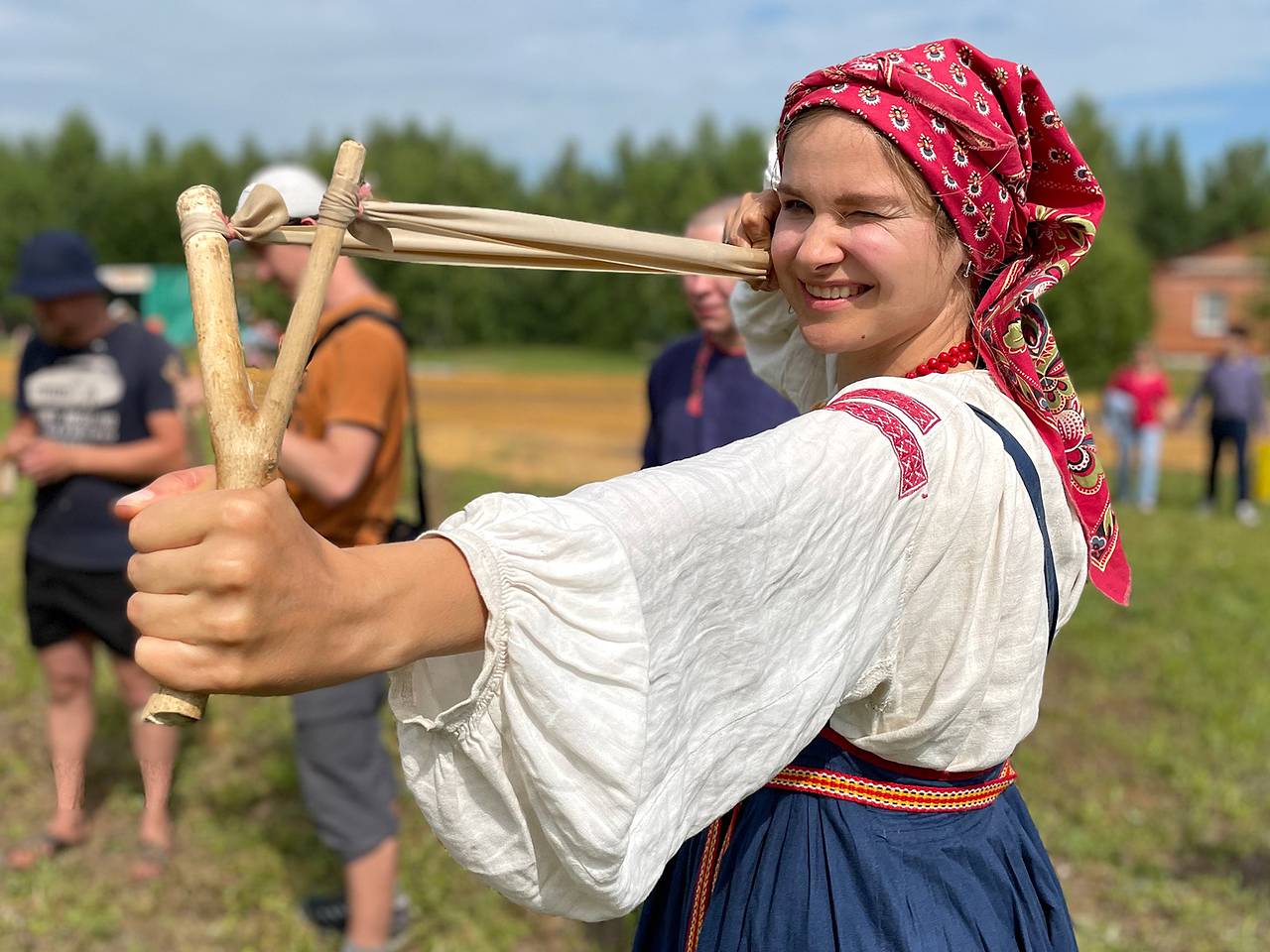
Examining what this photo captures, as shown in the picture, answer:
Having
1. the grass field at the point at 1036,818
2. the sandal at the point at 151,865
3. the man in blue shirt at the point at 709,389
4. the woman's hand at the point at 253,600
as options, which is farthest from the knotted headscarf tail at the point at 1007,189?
the sandal at the point at 151,865

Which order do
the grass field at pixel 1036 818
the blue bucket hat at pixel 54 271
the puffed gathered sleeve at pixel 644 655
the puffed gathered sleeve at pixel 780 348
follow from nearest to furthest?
the puffed gathered sleeve at pixel 644 655
the puffed gathered sleeve at pixel 780 348
the grass field at pixel 1036 818
the blue bucket hat at pixel 54 271

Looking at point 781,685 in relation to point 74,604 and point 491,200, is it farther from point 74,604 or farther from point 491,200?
point 491,200

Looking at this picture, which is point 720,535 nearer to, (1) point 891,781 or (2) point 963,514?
(2) point 963,514

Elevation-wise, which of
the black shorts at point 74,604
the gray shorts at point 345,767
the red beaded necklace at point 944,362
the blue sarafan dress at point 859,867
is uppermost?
the red beaded necklace at point 944,362

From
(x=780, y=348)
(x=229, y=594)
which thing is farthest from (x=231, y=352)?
(x=780, y=348)

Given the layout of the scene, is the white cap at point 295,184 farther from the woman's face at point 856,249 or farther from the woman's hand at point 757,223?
the woman's face at point 856,249

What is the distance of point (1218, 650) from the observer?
6.14m

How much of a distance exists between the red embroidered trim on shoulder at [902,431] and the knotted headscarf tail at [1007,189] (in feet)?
0.92

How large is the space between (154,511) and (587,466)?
13892 millimetres

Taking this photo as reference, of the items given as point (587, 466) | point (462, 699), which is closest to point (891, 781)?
point (462, 699)

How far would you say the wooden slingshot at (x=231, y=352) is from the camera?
92cm

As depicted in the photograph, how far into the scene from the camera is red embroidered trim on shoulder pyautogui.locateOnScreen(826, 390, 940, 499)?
1.23 metres

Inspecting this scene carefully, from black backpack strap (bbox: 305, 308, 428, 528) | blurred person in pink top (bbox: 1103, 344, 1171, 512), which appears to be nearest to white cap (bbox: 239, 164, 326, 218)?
black backpack strap (bbox: 305, 308, 428, 528)

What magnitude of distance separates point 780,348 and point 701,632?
0.92 m
